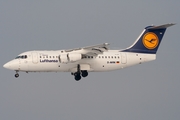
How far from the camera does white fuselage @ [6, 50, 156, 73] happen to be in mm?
40125

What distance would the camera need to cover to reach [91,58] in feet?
136

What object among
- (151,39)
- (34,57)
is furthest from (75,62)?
(151,39)

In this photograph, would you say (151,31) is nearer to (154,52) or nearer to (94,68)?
(154,52)

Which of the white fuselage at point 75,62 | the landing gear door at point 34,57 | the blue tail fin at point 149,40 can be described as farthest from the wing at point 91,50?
the blue tail fin at point 149,40

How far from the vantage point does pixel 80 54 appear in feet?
132

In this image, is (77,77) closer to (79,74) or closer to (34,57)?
(79,74)

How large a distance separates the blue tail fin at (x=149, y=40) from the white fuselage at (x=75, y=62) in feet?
1.93

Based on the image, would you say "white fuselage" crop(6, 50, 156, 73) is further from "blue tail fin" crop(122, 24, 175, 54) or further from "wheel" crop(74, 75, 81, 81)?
"wheel" crop(74, 75, 81, 81)

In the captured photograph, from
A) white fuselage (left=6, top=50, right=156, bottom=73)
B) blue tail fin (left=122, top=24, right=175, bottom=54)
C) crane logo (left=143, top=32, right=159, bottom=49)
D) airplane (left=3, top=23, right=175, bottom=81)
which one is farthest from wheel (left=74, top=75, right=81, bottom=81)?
crane logo (left=143, top=32, right=159, bottom=49)

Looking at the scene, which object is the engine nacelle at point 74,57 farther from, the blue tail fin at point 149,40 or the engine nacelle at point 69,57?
the blue tail fin at point 149,40

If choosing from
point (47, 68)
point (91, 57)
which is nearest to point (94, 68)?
point (91, 57)

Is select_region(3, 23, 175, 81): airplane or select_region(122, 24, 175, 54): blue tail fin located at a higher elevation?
select_region(122, 24, 175, 54): blue tail fin

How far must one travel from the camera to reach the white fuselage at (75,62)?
40125 millimetres

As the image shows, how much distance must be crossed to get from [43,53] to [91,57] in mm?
3965
